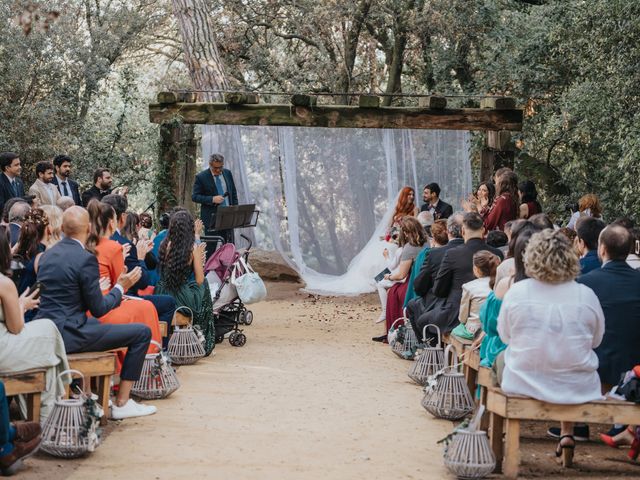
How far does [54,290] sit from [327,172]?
8.43 metres

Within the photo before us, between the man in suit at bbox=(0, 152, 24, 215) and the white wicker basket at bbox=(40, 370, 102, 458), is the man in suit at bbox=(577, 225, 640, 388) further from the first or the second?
the man in suit at bbox=(0, 152, 24, 215)

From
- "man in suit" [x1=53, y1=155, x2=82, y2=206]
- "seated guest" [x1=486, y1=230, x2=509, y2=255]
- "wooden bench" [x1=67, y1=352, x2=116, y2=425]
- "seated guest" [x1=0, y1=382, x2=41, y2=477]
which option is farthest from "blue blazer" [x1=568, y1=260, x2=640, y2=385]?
"man in suit" [x1=53, y1=155, x2=82, y2=206]

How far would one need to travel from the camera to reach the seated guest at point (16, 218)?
7.79 m

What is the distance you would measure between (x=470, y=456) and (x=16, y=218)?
4.36m

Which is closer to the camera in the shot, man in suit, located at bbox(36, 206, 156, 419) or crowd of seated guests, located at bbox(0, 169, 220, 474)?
crowd of seated guests, located at bbox(0, 169, 220, 474)

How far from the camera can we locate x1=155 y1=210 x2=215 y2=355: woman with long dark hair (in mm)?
8789

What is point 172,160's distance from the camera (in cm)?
1317

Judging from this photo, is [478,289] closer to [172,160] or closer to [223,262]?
[223,262]

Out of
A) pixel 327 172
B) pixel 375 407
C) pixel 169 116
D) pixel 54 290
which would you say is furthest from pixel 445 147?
pixel 54 290

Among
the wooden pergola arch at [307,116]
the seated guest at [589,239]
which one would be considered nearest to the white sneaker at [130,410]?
the seated guest at [589,239]

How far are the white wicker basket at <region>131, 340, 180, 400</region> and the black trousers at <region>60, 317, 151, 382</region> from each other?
0.44 metres

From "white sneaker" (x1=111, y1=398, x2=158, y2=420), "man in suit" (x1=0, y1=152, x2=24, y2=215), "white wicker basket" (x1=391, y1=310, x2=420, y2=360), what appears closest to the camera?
"white sneaker" (x1=111, y1=398, x2=158, y2=420)

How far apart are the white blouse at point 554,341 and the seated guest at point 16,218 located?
4227mm

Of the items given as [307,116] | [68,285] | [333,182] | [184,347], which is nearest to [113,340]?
[68,285]
